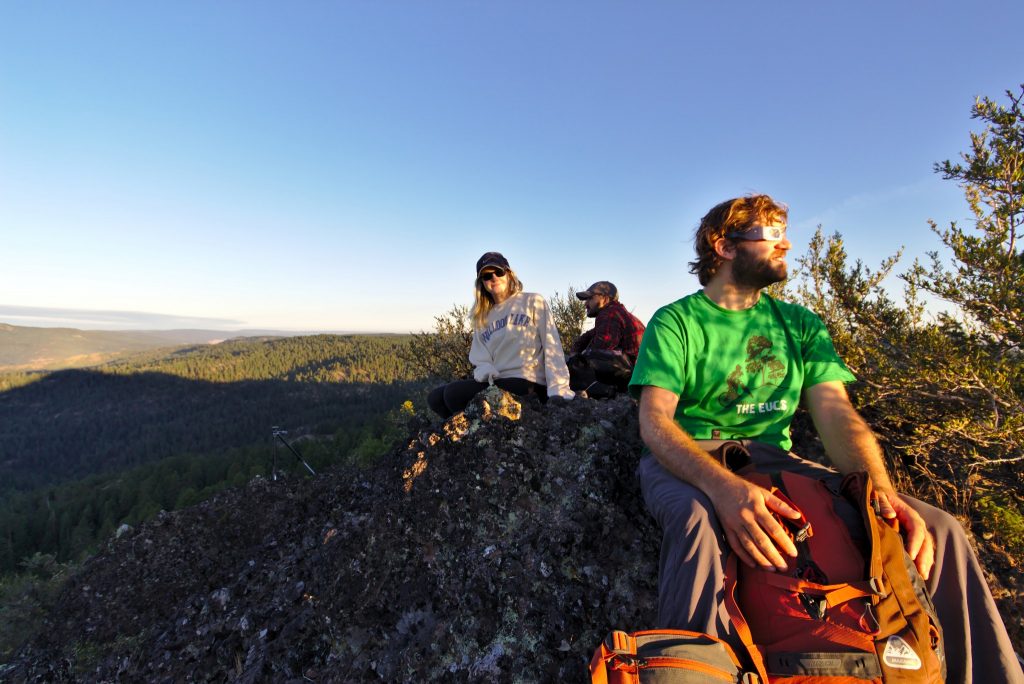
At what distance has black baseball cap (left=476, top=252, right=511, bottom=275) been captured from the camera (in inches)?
166

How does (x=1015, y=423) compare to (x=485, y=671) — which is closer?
(x=485, y=671)

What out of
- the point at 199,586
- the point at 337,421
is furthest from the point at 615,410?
the point at 337,421

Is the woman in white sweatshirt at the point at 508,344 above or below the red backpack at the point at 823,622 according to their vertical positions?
above

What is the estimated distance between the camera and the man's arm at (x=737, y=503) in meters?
1.49

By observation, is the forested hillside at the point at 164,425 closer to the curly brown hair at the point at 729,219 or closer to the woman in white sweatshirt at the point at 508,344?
the woman in white sweatshirt at the point at 508,344

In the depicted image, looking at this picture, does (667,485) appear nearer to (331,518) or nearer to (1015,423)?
Result: (331,518)

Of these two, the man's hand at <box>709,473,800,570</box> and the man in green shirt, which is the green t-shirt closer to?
the man in green shirt

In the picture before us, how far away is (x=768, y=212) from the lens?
221cm

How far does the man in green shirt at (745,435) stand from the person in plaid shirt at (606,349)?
97.9 inches

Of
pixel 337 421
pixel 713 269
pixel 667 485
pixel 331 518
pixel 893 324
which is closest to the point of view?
pixel 667 485

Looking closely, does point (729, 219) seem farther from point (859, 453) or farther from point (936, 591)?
point (936, 591)

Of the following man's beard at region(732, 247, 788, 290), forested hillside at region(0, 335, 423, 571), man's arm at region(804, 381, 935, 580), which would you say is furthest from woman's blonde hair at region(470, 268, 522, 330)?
forested hillside at region(0, 335, 423, 571)

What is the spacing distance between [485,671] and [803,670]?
56.0 inches

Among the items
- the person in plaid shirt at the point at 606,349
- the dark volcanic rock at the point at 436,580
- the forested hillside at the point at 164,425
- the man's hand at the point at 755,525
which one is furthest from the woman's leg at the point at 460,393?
the forested hillside at the point at 164,425
